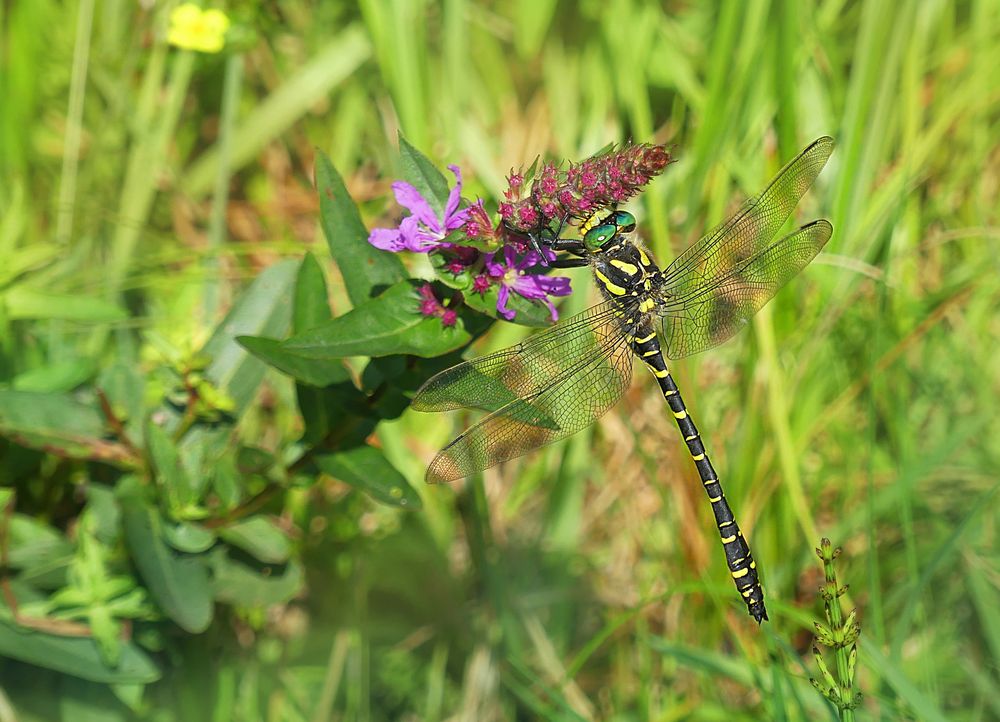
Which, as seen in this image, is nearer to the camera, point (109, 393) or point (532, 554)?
point (109, 393)

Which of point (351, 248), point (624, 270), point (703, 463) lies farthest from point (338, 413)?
point (703, 463)

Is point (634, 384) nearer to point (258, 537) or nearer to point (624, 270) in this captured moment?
point (624, 270)

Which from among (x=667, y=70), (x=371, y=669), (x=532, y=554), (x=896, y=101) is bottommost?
(x=371, y=669)

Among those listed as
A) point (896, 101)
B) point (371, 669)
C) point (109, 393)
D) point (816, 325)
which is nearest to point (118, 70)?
point (109, 393)

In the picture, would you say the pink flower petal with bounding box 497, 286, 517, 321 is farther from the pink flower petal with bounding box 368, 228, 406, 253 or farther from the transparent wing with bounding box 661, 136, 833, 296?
the transparent wing with bounding box 661, 136, 833, 296

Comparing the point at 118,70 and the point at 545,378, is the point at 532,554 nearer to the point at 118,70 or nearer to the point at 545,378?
the point at 545,378

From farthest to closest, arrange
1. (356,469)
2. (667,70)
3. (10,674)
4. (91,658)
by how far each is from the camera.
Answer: (667,70) < (10,674) < (91,658) < (356,469)
